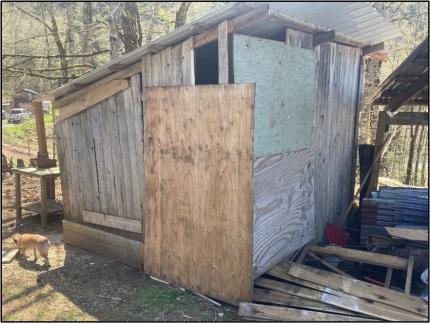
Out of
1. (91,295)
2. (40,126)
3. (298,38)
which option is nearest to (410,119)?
(298,38)

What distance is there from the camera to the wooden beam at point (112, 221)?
17.4 feet

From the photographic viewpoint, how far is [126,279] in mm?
5043

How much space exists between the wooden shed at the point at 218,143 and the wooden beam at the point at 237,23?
0.01 metres

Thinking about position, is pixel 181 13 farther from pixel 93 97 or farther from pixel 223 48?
pixel 223 48

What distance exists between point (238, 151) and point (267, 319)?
1.80 meters

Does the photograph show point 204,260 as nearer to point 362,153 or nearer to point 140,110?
point 140,110

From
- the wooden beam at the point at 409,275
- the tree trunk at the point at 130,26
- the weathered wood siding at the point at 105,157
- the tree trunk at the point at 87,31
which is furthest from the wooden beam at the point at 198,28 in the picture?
the tree trunk at the point at 87,31

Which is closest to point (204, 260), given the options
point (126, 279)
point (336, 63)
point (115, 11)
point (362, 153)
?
point (126, 279)

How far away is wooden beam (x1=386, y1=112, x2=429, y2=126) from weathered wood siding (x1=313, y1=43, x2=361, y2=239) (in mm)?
679

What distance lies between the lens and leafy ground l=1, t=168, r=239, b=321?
13.8 ft

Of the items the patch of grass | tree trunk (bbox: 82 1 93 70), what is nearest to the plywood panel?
the patch of grass

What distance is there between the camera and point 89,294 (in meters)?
4.67

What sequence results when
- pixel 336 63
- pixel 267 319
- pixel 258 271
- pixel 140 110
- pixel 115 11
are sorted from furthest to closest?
1. pixel 115 11
2. pixel 336 63
3. pixel 140 110
4. pixel 258 271
5. pixel 267 319

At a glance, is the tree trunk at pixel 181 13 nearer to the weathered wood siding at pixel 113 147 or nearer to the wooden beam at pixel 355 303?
the weathered wood siding at pixel 113 147
